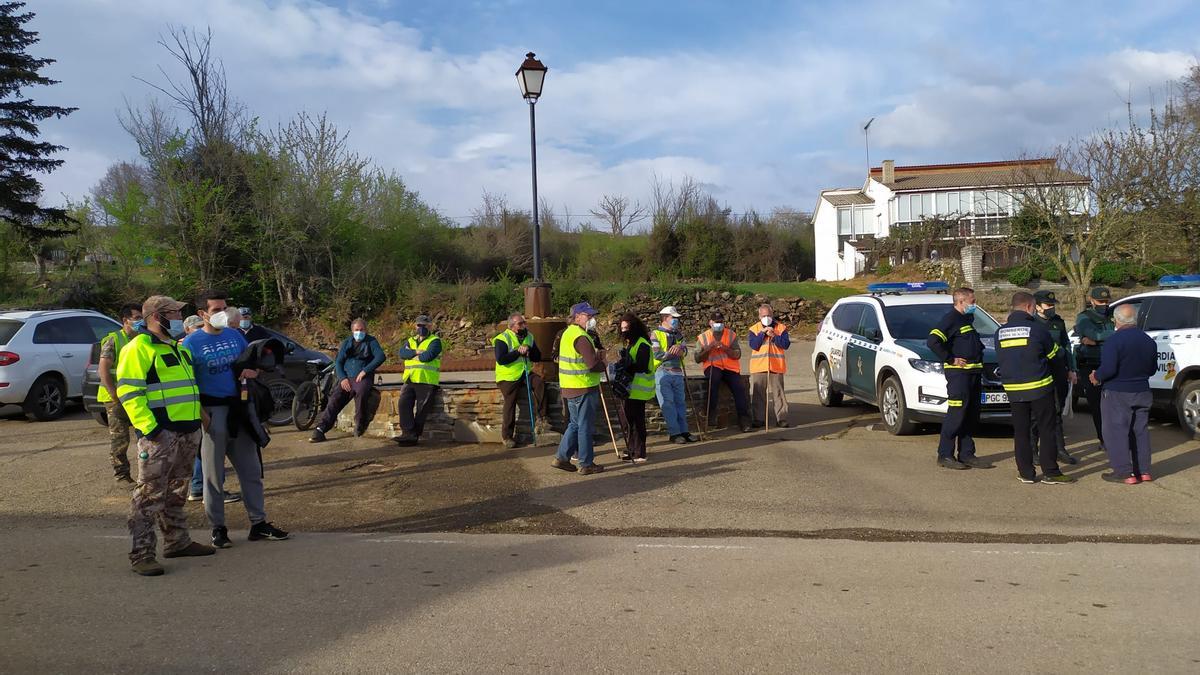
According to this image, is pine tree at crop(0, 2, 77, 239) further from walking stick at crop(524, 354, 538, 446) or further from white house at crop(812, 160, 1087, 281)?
white house at crop(812, 160, 1087, 281)

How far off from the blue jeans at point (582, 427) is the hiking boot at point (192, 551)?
155 inches

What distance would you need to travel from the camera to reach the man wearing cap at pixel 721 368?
12102mm

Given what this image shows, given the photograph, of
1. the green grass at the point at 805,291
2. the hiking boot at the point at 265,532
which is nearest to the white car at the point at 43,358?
the hiking boot at the point at 265,532

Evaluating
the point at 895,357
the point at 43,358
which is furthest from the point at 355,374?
the point at 895,357

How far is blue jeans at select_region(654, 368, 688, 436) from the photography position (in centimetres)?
1145

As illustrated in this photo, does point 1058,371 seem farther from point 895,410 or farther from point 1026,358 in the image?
point 895,410

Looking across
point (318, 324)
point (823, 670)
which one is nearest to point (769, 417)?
point (823, 670)

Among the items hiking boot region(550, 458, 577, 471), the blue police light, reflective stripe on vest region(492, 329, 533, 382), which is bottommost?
hiking boot region(550, 458, 577, 471)

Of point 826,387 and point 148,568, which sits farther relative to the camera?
point 826,387

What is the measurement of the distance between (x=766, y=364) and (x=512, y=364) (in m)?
3.58

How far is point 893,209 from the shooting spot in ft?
164

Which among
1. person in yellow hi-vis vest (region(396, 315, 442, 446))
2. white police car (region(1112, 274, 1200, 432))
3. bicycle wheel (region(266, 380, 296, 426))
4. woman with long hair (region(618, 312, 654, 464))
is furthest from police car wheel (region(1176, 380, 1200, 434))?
bicycle wheel (region(266, 380, 296, 426))

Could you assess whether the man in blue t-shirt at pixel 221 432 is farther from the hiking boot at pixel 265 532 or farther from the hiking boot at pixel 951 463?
the hiking boot at pixel 951 463

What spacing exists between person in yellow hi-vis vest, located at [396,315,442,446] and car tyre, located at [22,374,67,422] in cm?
652
